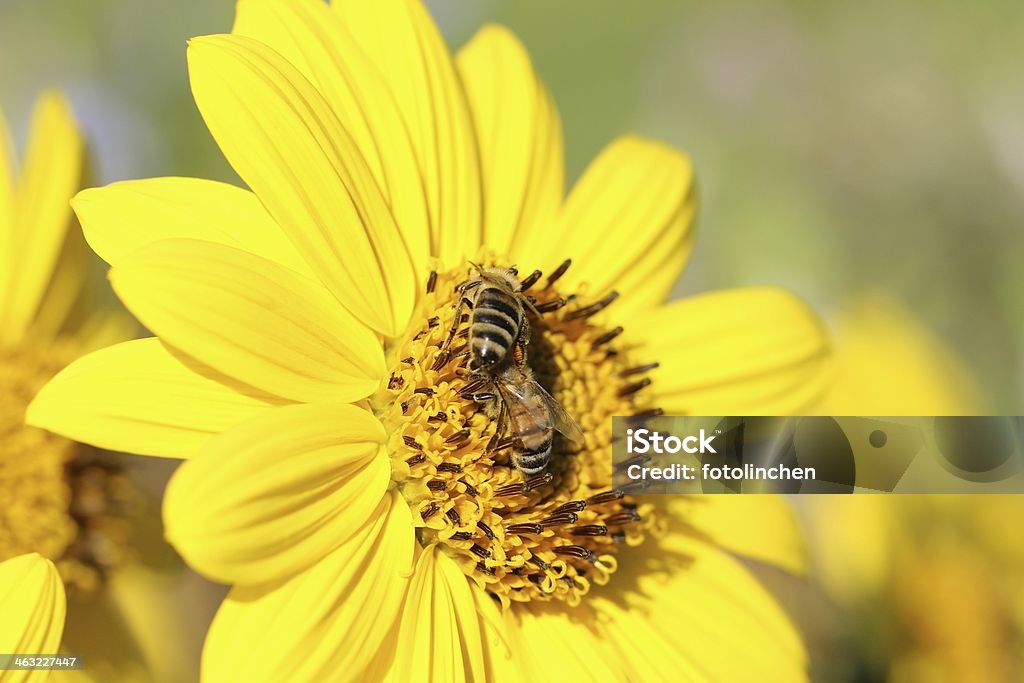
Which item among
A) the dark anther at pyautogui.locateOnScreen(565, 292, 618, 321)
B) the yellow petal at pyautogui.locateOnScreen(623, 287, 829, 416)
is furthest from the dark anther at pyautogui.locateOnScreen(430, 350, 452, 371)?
the yellow petal at pyautogui.locateOnScreen(623, 287, 829, 416)

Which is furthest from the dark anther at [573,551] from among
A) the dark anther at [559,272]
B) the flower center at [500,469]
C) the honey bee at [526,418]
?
the dark anther at [559,272]

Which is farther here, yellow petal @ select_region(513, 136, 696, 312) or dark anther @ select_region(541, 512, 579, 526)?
yellow petal @ select_region(513, 136, 696, 312)

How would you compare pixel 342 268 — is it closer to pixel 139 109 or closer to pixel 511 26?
pixel 139 109

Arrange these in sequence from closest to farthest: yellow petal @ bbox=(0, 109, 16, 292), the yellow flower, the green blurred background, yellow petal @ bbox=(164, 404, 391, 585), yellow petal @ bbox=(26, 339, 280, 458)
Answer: yellow petal @ bbox=(164, 404, 391, 585) < yellow petal @ bbox=(26, 339, 280, 458) < yellow petal @ bbox=(0, 109, 16, 292) < the yellow flower < the green blurred background

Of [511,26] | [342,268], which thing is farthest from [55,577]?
[511,26]

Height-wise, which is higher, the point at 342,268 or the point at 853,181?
the point at 853,181

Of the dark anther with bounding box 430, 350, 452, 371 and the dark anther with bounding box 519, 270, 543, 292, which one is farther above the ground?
the dark anther with bounding box 519, 270, 543, 292

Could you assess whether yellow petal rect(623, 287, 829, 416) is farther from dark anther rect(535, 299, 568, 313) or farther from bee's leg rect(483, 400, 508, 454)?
bee's leg rect(483, 400, 508, 454)
